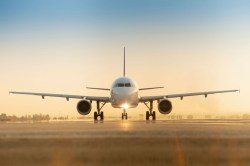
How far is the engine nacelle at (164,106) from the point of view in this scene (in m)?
53.5

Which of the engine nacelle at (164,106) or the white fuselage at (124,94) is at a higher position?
the white fuselage at (124,94)

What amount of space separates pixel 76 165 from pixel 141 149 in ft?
11.0

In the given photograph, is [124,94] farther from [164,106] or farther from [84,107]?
[84,107]

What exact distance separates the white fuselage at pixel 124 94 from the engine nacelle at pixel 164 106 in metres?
2.29

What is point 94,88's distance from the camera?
59094 mm

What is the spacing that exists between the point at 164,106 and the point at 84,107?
776cm

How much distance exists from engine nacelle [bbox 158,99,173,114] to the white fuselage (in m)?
2.29

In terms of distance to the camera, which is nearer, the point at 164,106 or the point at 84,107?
the point at 164,106

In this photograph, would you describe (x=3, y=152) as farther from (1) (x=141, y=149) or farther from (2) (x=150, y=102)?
(2) (x=150, y=102)

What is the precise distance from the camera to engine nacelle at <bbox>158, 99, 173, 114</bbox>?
5351cm

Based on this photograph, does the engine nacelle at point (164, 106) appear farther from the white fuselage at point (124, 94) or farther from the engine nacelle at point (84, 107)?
the engine nacelle at point (84, 107)

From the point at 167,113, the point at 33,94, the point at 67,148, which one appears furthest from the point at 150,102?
the point at 67,148

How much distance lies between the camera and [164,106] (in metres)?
53.8

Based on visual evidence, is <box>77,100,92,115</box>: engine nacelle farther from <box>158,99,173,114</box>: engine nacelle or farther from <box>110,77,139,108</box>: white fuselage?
<box>158,99,173,114</box>: engine nacelle
